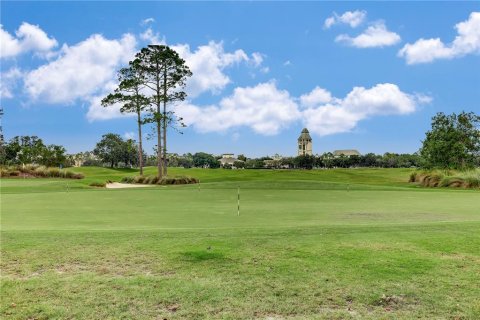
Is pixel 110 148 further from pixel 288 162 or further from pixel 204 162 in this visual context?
pixel 288 162

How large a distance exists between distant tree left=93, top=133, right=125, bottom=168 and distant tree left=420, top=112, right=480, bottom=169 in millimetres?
82344

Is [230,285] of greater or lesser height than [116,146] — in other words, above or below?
below

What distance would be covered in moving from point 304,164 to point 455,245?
135504mm

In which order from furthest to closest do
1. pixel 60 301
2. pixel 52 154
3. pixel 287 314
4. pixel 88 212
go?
pixel 52 154
pixel 88 212
pixel 60 301
pixel 287 314

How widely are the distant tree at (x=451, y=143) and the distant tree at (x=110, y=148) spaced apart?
82344mm

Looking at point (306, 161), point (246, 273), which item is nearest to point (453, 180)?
point (246, 273)

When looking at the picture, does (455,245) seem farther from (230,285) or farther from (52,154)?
(52,154)

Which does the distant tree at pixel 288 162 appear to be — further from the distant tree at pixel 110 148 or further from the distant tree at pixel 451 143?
the distant tree at pixel 451 143

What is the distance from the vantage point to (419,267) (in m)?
5.99

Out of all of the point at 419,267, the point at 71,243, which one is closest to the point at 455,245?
the point at 419,267

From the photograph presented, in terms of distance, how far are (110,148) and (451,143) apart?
88680 mm

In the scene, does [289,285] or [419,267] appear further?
[419,267]

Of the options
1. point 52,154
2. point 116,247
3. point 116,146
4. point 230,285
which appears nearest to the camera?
point 230,285

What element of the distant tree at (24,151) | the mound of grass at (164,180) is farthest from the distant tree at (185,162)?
the mound of grass at (164,180)
